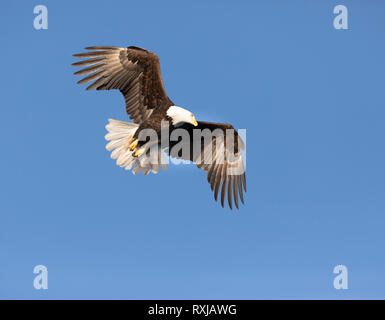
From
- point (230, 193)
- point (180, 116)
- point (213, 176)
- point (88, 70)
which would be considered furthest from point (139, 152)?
point (230, 193)

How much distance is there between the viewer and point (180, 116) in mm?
6570

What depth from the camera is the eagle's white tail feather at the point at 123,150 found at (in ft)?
23.5

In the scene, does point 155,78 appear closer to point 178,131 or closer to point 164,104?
point 164,104

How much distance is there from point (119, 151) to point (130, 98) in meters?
0.93

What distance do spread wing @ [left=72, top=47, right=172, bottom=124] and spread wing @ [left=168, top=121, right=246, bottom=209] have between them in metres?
0.72

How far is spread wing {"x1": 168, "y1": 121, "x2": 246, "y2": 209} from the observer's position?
7008mm

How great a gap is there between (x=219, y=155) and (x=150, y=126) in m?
1.29

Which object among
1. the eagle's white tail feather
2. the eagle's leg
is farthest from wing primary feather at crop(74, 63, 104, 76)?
the eagle's leg

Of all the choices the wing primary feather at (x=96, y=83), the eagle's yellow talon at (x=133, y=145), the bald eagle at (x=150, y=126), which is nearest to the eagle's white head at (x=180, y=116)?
the bald eagle at (x=150, y=126)

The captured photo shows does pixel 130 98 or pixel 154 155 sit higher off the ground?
pixel 130 98

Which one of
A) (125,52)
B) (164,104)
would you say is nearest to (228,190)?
(164,104)

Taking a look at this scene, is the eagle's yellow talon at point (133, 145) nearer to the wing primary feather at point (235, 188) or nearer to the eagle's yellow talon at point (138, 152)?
the eagle's yellow talon at point (138, 152)

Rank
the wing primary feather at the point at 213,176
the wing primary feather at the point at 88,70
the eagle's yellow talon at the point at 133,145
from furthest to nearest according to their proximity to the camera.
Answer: the wing primary feather at the point at 213,176
the eagle's yellow talon at the point at 133,145
the wing primary feather at the point at 88,70
